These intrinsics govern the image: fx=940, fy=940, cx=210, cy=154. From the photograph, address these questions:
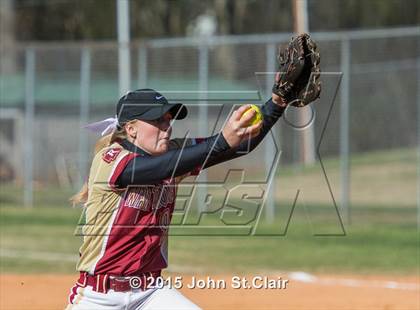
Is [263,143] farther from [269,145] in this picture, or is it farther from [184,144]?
[184,144]

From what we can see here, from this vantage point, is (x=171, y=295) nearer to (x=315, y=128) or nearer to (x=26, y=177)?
(x=315, y=128)

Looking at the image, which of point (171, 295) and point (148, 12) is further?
point (148, 12)

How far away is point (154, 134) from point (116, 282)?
900 millimetres

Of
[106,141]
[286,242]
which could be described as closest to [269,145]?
[286,242]

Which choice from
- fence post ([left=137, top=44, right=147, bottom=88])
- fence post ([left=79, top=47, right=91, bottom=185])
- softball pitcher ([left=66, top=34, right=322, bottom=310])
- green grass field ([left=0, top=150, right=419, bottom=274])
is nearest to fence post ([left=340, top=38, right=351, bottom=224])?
green grass field ([left=0, top=150, right=419, bottom=274])

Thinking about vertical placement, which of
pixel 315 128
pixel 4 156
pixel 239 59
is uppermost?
pixel 239 59

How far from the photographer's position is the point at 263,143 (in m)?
19.6

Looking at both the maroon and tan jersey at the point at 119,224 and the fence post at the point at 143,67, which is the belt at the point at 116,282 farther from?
the fence post at the point at 143,67

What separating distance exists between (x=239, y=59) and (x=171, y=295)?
54.3 ft

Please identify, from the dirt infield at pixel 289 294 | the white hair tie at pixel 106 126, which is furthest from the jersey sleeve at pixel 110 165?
the dirt infield at pixel 289 294

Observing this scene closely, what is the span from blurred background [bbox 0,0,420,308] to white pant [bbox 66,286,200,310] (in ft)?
23.6

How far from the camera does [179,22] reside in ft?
121

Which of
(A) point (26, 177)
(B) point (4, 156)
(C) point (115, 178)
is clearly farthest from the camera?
(B) point (4, 156)

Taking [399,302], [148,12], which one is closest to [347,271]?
[399,302]
